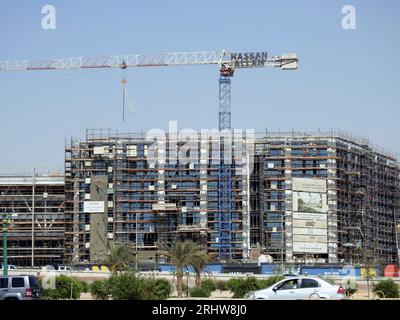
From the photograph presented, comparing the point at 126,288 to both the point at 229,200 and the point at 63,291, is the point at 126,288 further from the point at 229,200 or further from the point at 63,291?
the point at 229,200

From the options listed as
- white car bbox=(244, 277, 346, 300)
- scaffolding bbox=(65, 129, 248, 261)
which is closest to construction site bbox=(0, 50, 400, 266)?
scaffolding bbox=(65, 129, 248, 261)

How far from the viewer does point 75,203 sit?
131ft

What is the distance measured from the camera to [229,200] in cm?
4856

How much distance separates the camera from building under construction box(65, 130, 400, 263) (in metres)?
31.1

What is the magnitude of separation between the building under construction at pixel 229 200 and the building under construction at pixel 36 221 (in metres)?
1.13

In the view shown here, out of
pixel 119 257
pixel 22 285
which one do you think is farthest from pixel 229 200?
pixel 22 285

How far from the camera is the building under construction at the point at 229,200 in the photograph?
31078mm

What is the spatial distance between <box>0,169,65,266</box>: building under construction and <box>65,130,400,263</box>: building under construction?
3.71 ft

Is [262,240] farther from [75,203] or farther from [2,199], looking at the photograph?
[2,199]

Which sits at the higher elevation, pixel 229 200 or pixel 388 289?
pixel 229 200

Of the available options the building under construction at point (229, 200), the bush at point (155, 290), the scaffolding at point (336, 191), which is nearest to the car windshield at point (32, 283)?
the bush at point (155, 290)

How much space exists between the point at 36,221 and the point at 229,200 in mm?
11486

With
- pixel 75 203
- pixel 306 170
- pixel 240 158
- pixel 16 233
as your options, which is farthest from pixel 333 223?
pixel 16 233

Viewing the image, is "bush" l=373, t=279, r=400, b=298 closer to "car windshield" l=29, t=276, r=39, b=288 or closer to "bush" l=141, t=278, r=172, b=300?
"bush" l=141, t=278, r=172, b=300
